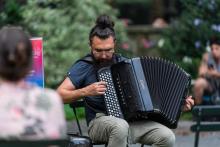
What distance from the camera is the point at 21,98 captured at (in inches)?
173

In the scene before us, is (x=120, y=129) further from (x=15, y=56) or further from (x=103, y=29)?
(x=15, y=56)

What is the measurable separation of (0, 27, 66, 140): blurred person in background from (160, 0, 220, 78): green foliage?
348 inches

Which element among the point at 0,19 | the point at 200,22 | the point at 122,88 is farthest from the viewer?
the point at 200,22

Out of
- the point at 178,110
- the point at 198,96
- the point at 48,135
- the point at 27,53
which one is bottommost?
the point at 198,96

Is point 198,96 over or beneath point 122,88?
beneath

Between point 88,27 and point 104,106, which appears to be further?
point 88,27

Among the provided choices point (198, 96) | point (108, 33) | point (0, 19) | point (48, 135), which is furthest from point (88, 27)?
point (48, 135)

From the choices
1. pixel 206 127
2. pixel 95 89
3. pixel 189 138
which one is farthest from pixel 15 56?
pixel 189 138

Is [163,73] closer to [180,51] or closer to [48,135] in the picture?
[48,135]

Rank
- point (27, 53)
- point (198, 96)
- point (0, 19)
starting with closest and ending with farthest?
point (27, 53) < point (198, 96) < point (0, 19)

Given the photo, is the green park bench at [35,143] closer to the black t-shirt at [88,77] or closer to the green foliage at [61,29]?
the black t-shirt at [88,77]

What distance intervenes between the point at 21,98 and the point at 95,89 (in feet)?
7.89

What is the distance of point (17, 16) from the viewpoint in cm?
1287

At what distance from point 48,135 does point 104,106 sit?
2.68 m
